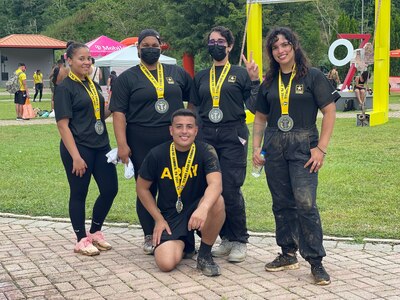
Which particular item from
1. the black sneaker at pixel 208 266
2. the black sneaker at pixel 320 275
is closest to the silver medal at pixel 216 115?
the black sneaker at pixel 208 266

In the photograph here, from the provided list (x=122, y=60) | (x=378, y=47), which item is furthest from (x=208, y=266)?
(x=122, y=60)

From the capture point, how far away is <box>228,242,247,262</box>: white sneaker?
5.80 m

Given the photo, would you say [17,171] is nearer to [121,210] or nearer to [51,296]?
[121,210]

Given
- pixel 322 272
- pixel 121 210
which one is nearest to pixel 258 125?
pixel 322 272

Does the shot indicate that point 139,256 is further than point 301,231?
Yes

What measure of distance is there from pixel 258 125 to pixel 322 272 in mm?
1364

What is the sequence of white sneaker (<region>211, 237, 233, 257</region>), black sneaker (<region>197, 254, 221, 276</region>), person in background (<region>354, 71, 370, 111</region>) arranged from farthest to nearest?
person in background (<region>354, 71, 370, 111</region>)
white sneaker (<region>211, 237, 233, 257</region>)
black sneaker (<region>197, 254, 221, 276</region>)

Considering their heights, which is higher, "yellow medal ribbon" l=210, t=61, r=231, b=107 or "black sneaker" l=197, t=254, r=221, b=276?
"yellow medal ribbon" l=210, t=61, r=231, b=107

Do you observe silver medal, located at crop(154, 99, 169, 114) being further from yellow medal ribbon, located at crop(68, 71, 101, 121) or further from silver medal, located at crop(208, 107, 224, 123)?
yellow medal ribbon, located at crop(68, 71, 101, 121)

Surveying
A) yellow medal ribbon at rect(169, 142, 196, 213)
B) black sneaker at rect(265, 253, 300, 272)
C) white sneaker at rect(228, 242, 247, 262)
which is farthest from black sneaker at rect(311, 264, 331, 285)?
yellow medal ribbon at rect(169, 142, 196, 213)

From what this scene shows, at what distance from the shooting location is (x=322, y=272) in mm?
5160

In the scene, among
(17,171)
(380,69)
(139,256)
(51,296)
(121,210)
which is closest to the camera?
(51,296)

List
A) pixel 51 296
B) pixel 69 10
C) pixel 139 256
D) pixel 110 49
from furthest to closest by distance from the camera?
pixel 69 10 → pixel 110 49 → pixel 139 256 → pixel 51 296

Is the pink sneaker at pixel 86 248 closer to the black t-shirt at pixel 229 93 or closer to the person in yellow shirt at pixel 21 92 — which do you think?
the black t-shirt at pixel 229 93
